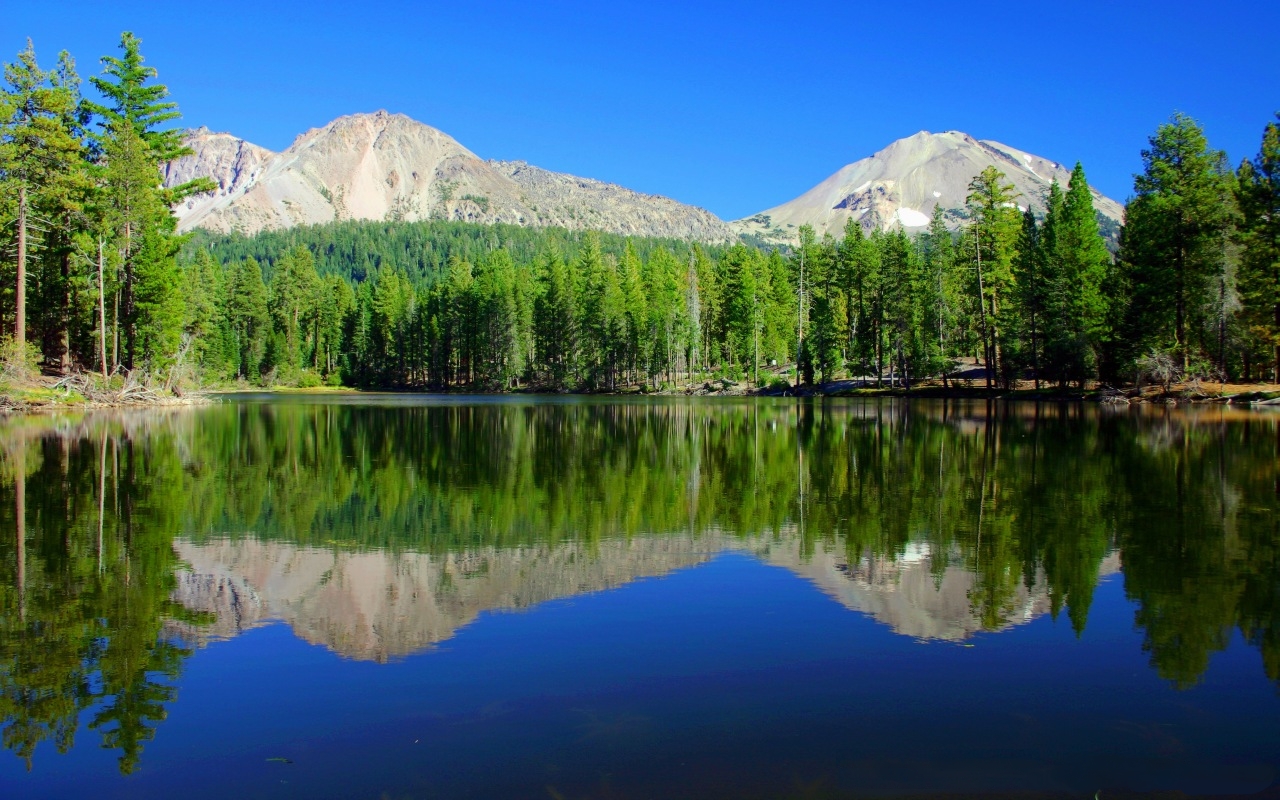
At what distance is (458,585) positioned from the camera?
1056 centimetres

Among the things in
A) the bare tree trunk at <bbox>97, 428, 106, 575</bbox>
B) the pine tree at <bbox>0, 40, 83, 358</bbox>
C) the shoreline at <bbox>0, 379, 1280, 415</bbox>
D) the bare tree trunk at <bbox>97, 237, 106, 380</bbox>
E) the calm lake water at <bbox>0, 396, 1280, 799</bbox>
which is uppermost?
the pine tree at <bbox>0, 40, 83, 358</bbox>

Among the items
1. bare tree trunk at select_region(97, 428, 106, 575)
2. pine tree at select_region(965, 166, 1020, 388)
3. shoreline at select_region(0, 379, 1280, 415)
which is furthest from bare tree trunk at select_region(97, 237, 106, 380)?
pine tree at select_region(965, 166, 1020, 388)

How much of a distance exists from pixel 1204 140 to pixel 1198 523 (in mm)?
49699

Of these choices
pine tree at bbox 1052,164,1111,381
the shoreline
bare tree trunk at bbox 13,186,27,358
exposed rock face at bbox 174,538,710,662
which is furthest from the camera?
pine tree at bbox 1052,164,1111,381

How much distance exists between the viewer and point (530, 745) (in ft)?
19.9

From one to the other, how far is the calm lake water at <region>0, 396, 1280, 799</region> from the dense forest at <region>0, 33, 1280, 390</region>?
118 ft

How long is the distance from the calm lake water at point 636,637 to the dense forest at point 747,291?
118 ft

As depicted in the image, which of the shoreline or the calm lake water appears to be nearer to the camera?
the calm lake water

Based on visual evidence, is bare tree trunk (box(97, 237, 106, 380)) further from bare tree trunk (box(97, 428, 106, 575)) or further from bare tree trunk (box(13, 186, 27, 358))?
bare tree trunk (box(97, 428, 106, 575))

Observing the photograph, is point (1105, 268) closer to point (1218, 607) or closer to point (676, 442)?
point (676, 442)

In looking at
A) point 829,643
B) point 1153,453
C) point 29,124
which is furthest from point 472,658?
point 29,124

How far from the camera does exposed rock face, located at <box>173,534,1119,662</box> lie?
8961 mm

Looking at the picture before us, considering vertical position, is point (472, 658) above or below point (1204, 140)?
below

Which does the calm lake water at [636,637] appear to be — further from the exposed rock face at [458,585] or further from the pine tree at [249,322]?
the pine tree at [249,322]
